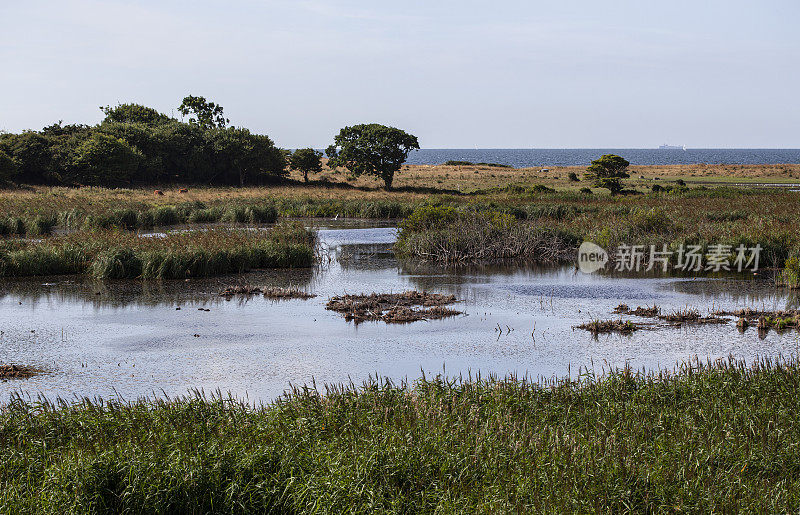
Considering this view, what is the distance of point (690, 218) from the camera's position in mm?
30500

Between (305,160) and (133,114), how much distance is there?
25587 millimetres

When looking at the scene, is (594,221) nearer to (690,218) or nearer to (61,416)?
(690,218)

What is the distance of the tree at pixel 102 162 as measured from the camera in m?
59.1

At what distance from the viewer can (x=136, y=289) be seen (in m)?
20.2

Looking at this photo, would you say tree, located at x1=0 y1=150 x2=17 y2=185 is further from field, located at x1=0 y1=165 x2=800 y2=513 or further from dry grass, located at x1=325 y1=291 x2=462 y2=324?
field, located at x1=0 y1=165 x2=800 y2=513

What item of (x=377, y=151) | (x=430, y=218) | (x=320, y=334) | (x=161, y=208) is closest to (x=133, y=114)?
(x=377, y=151)

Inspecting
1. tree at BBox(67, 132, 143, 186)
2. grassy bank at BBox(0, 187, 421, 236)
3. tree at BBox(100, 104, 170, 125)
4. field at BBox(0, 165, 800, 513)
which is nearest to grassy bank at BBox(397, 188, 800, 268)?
grassy bank at BBox(0, 187, 421, 236)

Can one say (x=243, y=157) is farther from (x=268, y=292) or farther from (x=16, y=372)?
(x=16, y=372)

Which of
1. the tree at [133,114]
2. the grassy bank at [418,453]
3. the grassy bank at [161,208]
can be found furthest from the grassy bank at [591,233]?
the tree at [133,114]

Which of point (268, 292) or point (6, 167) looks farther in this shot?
point (6, 167)

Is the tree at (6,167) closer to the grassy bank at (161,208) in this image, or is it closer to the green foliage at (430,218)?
the grassy bank at (161,208)

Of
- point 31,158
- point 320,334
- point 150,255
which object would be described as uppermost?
point 31,158

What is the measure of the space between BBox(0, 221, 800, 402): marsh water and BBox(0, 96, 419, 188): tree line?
4149 cm

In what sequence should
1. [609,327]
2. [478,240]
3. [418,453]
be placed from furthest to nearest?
[478,240]
[609,327]
[418,453]
